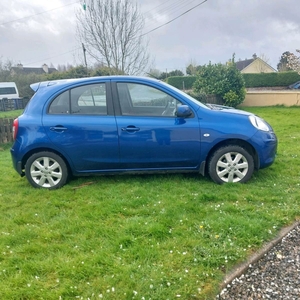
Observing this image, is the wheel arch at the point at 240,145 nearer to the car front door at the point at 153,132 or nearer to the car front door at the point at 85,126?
the car front door at the point at 153,132

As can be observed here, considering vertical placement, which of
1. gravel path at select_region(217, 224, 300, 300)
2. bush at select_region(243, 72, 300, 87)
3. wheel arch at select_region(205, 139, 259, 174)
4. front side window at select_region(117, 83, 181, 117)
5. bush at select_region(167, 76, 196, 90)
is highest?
bush at select_region(167, 76, 196, 90)

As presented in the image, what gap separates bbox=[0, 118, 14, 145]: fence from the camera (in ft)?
27.0

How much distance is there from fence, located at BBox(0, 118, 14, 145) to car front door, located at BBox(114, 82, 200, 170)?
5.77 meters

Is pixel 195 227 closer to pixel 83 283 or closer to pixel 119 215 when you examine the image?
pixel 119 215

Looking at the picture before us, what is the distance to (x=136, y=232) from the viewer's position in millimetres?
2760

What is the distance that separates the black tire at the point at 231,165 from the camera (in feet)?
12.8

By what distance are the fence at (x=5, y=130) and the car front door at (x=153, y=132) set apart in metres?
5.77

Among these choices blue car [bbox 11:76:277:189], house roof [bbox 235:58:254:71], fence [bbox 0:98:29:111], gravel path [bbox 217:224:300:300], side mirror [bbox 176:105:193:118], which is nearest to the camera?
gravel path [bbox 217:224:300:300]

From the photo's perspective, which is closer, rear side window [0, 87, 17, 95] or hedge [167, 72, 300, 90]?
hedge [167, 72, 300, 90]

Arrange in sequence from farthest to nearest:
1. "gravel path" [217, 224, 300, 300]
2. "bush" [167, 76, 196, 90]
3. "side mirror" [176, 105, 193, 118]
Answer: "bush" [167, 76, 196, 90] < "side mirror" [176, 105, 193, 118] < "gravel path" [217, 224, 300, 300]

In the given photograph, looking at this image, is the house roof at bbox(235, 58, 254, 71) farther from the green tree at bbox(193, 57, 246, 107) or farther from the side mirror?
the side mirror

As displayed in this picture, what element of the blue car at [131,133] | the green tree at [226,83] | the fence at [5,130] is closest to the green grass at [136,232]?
the blue car at [131,133]

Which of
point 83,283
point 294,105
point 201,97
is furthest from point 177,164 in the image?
point 294,105

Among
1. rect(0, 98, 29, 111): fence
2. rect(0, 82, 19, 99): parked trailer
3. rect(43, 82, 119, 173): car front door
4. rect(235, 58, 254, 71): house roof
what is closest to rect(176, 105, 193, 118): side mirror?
rect(43, 82, 119, 173): car front door
